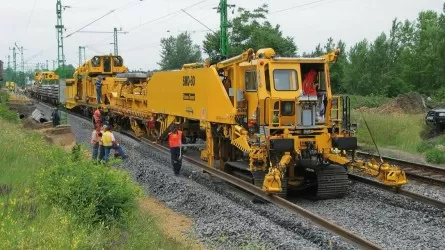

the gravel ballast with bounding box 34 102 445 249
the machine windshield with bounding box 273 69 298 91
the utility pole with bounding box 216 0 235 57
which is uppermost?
the utility pole with bounding box 216 0 235 57

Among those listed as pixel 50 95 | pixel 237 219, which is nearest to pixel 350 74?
pixel 50 95

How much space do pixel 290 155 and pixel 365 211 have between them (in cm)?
185

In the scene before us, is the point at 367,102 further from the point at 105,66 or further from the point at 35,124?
the point at 35,124

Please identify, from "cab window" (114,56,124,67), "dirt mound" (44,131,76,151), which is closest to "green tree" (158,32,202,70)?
"cab window" (114,56,124,67)

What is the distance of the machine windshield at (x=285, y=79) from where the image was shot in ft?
37.3

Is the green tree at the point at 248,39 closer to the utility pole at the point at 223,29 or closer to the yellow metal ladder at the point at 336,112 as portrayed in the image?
the utility pole at the point at 223,29

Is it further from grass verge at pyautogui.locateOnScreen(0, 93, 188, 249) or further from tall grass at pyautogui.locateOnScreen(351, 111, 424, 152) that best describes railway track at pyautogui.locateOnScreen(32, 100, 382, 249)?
tall grass at pyautogui.locateOnScreen(351, 111, 424, 152)

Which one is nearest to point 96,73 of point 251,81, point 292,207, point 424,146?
point 424,146

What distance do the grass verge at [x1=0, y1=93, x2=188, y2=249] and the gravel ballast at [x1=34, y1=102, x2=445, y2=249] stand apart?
54.2 inches

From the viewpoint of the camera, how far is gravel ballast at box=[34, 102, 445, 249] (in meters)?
8.16

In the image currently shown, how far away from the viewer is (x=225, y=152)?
1386cm

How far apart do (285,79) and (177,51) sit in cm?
7890

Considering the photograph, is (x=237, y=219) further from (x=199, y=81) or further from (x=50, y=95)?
(x=50, y=95)

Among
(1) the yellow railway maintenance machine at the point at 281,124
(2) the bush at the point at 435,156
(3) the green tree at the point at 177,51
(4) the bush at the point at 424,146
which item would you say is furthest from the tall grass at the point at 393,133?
(3) the green tree at the point at 177,51
